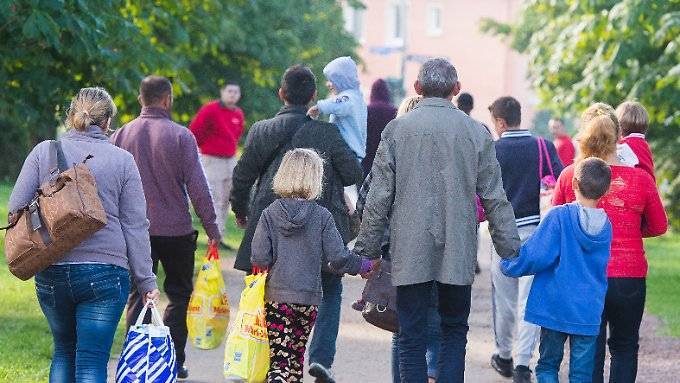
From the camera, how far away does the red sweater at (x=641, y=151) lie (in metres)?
8.31

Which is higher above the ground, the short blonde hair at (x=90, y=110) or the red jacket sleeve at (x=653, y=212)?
the short blonde hair at (x=90, y=110)

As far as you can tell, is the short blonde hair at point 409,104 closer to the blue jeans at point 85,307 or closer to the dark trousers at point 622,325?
the dark trousers at point 622,325

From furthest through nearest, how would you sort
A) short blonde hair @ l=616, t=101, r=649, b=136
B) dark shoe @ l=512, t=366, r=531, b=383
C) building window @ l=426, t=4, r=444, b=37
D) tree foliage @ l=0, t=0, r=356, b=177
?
building window @ l=426, t=4, r=444, b=37
tree foliage @ l=0, t=0, r=356, b=177
dark shoe @ l=512, t=366, r=531, b=383
short blonde hair @ l=616, t=101, r=649, b=136

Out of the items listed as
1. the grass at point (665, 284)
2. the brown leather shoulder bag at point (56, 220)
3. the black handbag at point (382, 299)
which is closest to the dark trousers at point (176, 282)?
the black handbag at point (382, 299)

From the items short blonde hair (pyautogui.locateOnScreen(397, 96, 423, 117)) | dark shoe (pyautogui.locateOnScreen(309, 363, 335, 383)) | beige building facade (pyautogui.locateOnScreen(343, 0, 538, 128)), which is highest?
short blonde hair (pyautogui.locateOnScreen(397, 96, 423, 117))

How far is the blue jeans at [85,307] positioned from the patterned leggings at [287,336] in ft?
3.77

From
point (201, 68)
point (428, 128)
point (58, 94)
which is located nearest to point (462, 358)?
point (428, 128)

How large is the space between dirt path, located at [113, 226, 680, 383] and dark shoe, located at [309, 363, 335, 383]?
1.19 ft

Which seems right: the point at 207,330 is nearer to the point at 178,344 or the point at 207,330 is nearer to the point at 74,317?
the point at 178,344

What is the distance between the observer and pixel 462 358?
7328 millimetres

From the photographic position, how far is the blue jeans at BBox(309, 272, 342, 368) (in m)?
8.77

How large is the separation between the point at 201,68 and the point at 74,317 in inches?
768

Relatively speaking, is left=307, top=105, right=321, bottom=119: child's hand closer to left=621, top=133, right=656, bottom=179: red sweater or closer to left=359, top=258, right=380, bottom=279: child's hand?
left=359, top=258, right=380, bottom=279: child's hand

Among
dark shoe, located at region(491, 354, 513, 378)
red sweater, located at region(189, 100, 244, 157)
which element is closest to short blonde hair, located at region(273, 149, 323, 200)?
dark shoe, located at region(491, 354, 513, 378)
